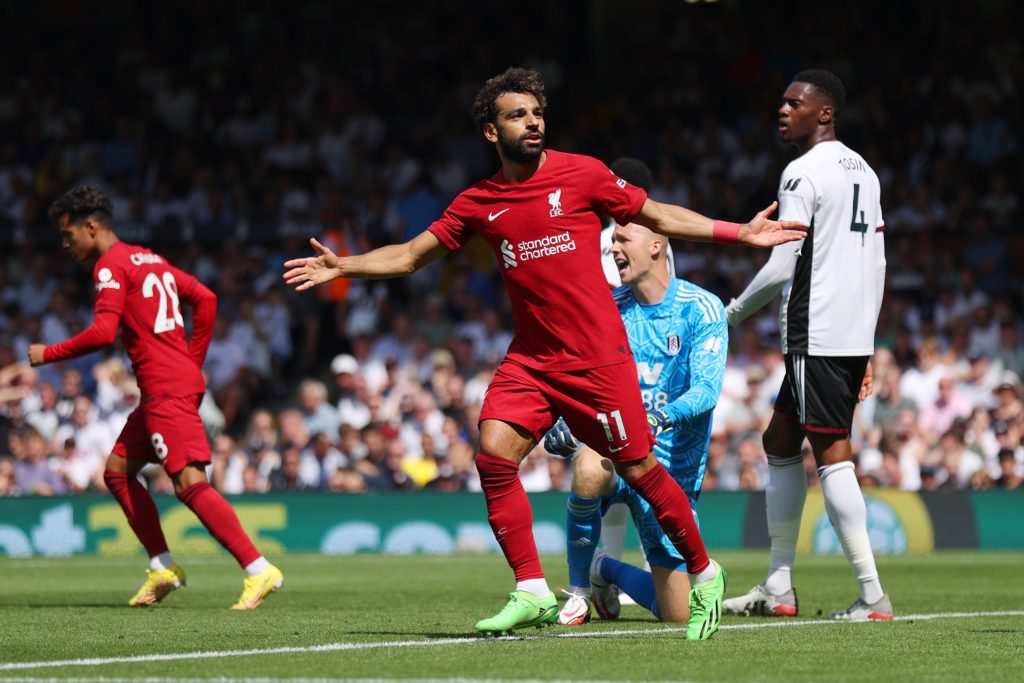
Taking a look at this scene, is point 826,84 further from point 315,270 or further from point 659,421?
point 315,270

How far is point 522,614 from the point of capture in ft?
22.1

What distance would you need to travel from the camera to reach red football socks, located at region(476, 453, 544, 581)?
686cm

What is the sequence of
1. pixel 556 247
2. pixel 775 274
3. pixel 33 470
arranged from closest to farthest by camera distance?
pixel 556 247, pixel 775 274, pixel 33 470

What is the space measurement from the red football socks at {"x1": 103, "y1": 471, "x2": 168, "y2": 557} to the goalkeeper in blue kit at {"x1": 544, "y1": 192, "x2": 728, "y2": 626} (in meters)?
2.82

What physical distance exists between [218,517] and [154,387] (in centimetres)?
84

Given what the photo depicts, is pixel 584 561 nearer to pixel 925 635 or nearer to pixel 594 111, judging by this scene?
pixel 925 635

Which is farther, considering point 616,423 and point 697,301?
point 697,301

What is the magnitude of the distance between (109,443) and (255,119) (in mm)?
6303

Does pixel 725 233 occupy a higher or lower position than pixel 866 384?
higher

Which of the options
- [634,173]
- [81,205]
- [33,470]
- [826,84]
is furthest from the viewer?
[33,470]

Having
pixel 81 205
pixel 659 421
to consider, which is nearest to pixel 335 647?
pixel 659 421

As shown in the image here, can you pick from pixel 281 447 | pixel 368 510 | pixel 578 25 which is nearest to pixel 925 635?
pixel 368 510

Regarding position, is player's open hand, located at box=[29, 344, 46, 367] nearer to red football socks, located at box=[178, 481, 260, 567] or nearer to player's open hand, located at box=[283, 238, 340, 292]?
red football socks, located at box=[178, 481, 260, 567]

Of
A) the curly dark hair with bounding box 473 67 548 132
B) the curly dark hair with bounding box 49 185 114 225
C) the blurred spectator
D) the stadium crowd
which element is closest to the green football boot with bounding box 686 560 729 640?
the curly dark hair with bounding box 473 67 548 132
